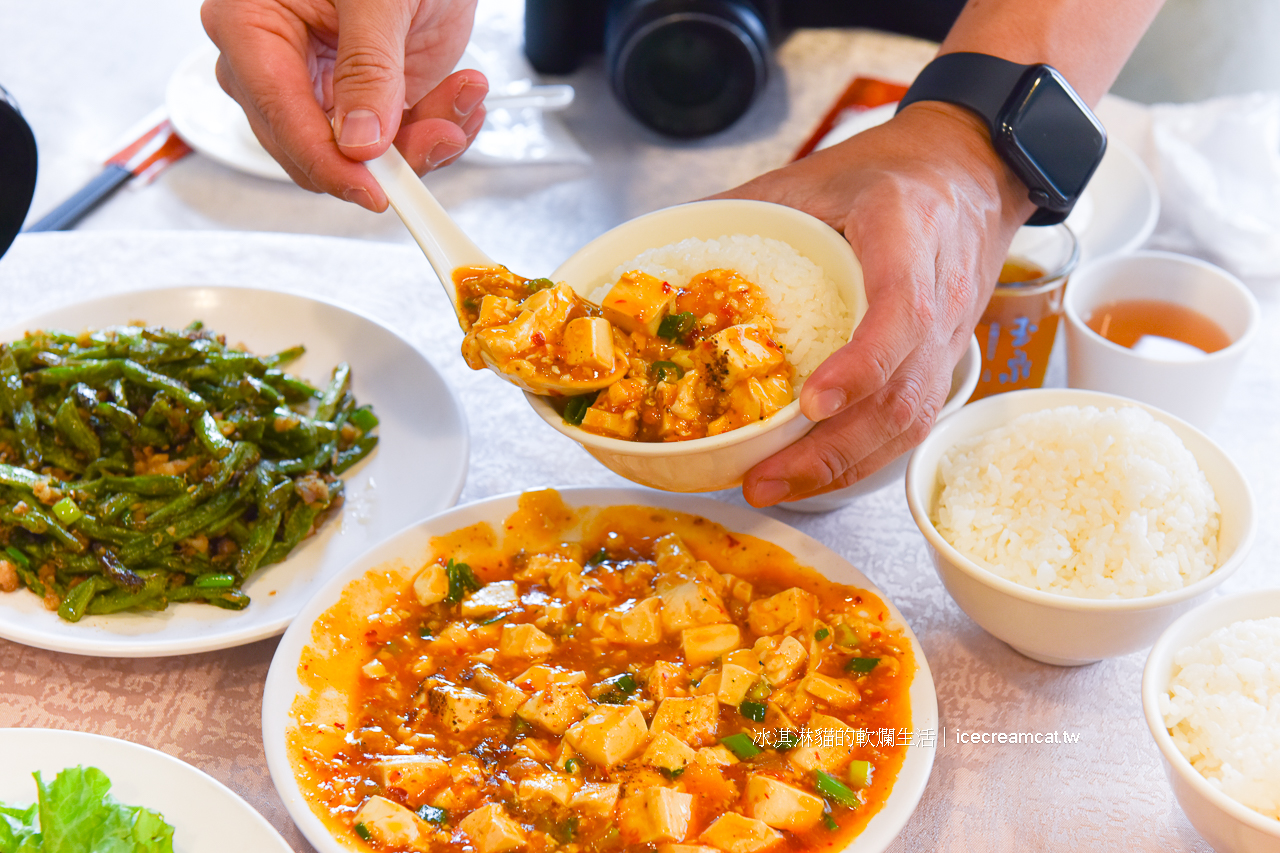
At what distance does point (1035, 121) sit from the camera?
174 centimetres

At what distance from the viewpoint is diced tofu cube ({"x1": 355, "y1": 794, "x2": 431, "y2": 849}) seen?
3.94ft

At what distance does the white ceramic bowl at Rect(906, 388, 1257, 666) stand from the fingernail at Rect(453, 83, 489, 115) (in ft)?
3.74

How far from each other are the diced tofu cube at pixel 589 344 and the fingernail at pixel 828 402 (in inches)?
11.5

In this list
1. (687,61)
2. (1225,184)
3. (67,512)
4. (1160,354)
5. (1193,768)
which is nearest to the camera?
(1193,768)

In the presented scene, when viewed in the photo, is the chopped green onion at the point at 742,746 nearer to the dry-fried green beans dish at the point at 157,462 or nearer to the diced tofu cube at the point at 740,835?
the diced tofu cube at the point at 740,835

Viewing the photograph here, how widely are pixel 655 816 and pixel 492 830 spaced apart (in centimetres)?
20

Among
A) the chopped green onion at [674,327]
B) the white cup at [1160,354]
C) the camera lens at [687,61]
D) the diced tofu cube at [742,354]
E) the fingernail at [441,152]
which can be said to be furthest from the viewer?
the camera lens at [687,61]

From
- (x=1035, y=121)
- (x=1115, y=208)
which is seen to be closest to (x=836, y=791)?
(x=1035, y=121)

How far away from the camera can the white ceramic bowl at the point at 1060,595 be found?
1.33 m

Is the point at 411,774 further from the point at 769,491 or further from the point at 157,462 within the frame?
the point at 157,462

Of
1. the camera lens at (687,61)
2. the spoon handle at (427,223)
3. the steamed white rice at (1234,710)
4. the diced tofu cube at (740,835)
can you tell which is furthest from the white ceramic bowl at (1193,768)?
the camera lens at (687,61)

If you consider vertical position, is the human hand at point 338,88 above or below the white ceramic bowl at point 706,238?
above

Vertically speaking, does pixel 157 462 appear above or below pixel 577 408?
below

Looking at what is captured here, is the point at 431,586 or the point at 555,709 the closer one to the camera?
the point at 555,709
